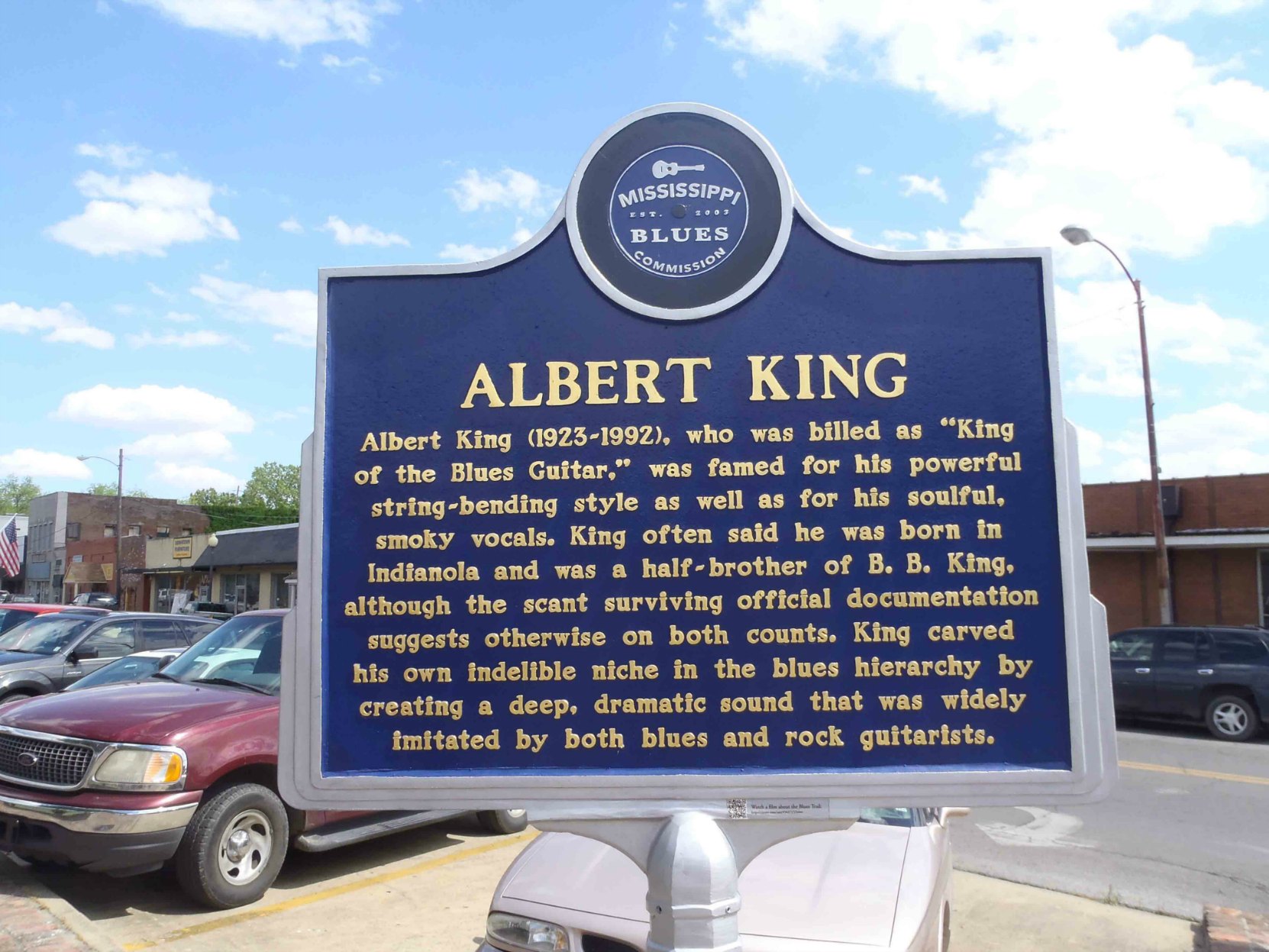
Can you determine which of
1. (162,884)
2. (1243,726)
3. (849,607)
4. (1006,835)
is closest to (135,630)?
(162,884)

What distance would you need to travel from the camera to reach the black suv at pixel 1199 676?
1281 cm

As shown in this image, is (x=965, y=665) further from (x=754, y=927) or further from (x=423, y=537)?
(x=754, y=927)

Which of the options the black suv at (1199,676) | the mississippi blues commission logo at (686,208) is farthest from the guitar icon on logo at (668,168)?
the black suv at (1199,676)

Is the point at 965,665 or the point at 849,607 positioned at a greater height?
the point at 849,607

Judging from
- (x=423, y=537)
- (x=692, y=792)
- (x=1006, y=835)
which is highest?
→ (x=423, y=537)

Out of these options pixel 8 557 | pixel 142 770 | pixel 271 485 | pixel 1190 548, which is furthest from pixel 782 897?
pixel 271 485

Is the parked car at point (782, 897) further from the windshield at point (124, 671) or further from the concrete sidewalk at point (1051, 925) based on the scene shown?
the windshield at point (124, 671)

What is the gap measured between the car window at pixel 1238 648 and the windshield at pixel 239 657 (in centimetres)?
1233

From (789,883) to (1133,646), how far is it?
40.5 ft

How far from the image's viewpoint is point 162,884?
644 centimetres

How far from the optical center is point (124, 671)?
893 centimetres

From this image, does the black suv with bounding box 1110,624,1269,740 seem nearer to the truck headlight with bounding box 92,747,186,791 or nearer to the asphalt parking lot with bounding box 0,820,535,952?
the asphalt parking lot with bounding box 0,820,535,952

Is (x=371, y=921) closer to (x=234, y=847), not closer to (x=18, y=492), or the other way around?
(x=234, y=847)

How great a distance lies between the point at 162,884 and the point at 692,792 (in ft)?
18.2
